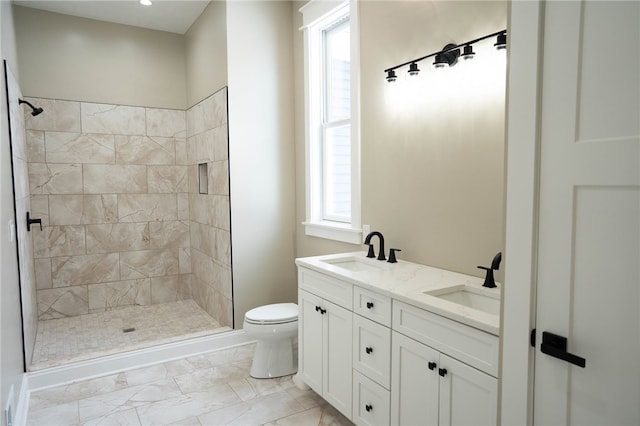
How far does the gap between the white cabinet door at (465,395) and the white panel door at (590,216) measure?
10.5 inches

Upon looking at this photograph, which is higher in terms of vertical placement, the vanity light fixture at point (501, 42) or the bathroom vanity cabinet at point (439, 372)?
the vanity light fixture at point (501, 42)

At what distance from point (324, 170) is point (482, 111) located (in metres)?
1.68

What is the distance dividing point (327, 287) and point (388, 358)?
58cm

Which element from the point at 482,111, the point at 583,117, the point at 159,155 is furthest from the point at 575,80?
the point at 159,155

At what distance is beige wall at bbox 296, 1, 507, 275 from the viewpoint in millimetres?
2068

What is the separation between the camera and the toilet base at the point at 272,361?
2978 millimetres

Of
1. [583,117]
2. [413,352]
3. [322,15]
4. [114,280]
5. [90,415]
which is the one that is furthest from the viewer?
[114,280]

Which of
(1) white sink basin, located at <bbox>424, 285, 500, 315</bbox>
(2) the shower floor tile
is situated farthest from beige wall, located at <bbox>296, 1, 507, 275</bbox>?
(2) the shower floor tile

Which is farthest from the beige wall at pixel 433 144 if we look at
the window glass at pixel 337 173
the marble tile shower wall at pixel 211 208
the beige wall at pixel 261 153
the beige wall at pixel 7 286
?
the beige wall at pixel 7 286

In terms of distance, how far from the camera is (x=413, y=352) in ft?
5.98

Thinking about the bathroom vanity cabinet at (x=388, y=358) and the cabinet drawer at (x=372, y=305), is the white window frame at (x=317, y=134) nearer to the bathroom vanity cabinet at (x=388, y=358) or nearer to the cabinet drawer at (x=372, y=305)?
the bathroom vanity cabinet at (x=388, y=358)

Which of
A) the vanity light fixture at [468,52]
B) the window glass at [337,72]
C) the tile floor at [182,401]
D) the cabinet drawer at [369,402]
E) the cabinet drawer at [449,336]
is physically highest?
the window glass at [337,72]

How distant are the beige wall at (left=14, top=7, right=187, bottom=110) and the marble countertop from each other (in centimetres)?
293

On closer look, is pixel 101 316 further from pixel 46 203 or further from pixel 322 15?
pixel 322 15
